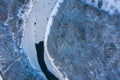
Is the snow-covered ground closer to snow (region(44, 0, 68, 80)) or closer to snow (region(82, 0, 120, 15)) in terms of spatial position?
snow (region(44, 0, 68, 80))

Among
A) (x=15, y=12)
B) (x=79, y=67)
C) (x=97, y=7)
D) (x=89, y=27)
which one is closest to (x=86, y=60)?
(x=79, y=67)

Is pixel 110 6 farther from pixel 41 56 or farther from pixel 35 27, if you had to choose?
pixel 41 56

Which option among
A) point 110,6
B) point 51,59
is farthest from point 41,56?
point 110,6

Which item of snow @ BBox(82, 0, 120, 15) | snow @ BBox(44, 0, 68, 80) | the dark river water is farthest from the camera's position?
the dark river water

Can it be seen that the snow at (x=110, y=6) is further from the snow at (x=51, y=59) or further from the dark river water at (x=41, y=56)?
the dark river water at (x=41, y=56)

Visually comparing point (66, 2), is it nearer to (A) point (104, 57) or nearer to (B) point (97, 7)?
(B) point (97, 7)

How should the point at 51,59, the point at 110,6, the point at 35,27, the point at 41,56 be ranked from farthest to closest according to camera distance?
1. the point at 35,27
2. the point at 41,56
3. the point at 51,59
4. the point at 110,6

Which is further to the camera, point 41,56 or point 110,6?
point 41,56

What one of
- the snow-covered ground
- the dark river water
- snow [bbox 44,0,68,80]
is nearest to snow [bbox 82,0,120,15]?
snow [bbox 44,0,68,80]

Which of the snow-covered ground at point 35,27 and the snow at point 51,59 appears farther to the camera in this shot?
the snow-covered ground at point 35,27

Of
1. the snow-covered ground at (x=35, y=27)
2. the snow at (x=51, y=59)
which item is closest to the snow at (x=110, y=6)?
the snow at (x=51, y=59)

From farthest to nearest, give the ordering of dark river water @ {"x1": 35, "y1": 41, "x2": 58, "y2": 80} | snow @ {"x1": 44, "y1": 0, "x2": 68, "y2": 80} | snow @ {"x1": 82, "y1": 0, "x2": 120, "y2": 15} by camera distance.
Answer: dark river water @ {"x1": 35, "y1": 41, "x2": 58, "y2": 80} → snow @ {"x1": 44, "y1": 0, "x2": 68, "y2": 80} → snow @ {"x1": 82, "y1": 0, "x2": 120, "y2": 15}
